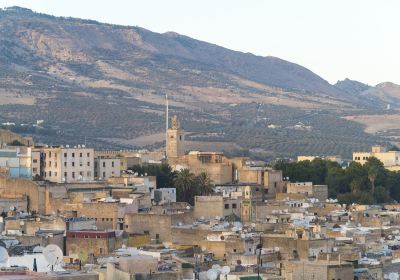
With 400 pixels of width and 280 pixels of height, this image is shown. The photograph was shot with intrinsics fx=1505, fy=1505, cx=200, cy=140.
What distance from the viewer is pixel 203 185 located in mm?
67312

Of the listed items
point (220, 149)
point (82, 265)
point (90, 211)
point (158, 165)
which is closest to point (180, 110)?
point (220, 149)

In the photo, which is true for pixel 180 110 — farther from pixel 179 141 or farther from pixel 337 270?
pixel 337 270

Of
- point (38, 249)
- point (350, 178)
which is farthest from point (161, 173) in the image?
point (38, 249)

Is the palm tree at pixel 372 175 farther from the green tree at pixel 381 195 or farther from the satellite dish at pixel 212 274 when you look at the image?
the satellite dish at pixel 212 274

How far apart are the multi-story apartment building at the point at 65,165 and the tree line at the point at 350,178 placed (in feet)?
39.1

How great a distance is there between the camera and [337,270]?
127ft

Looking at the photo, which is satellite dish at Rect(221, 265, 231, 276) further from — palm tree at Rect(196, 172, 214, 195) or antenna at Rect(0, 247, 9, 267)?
palm tree at Rect(196, 172, 214, 195)

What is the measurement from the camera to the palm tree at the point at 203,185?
66.9 meters

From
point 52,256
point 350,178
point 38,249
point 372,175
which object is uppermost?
point 372,175

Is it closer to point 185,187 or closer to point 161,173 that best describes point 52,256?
point 185,187

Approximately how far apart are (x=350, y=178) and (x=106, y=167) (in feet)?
42.9

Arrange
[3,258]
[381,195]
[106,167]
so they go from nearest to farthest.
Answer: [3,258], [106,167], [381,195]

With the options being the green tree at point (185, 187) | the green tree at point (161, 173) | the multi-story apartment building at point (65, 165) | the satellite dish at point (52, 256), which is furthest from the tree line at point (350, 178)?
the satellite dish at point (52, 256)

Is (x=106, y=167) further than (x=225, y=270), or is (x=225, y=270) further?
(x=106, y=167)
